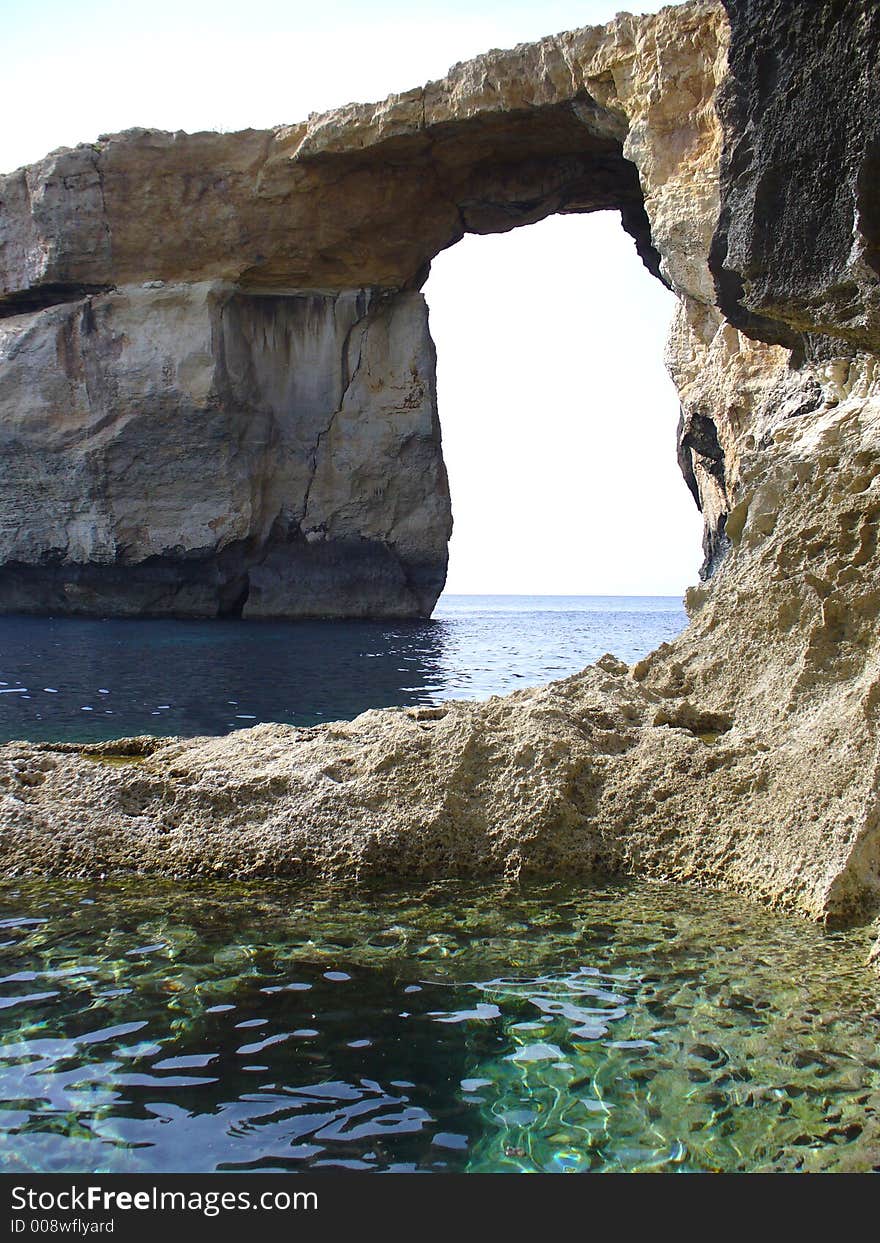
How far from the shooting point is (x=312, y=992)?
298 cm

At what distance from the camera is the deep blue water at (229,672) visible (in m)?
9.79

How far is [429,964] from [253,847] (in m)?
1.34

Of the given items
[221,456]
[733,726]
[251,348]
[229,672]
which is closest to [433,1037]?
[733,726]

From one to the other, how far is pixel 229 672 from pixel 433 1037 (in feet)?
39.0

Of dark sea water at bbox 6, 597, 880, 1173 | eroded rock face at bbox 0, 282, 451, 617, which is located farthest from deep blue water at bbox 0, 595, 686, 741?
dark sea water at bbox 6, 597, 880, 1173

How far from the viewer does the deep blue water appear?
32.1 ft

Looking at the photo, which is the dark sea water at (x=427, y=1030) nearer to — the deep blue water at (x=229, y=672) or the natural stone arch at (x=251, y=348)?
the deep blue water at (x=229, y=672)

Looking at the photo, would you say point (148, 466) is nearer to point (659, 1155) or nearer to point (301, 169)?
point (301, 169)

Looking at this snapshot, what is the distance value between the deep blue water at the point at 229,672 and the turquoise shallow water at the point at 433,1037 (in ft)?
17.7

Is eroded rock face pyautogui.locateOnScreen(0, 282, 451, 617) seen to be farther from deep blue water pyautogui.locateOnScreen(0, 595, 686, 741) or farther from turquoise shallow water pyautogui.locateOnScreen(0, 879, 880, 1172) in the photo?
turquoise shallow water pyautogui.locateOnScreen(0, 879, 880, 1172)

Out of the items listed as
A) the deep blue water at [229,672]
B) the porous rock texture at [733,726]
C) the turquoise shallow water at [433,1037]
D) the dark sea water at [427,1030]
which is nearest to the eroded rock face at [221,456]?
the deep blue water at [229,672]

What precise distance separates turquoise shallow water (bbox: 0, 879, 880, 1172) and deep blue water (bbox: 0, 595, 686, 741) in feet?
17.7

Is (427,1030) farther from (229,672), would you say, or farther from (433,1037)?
(229,672)

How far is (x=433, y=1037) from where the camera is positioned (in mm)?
2701
